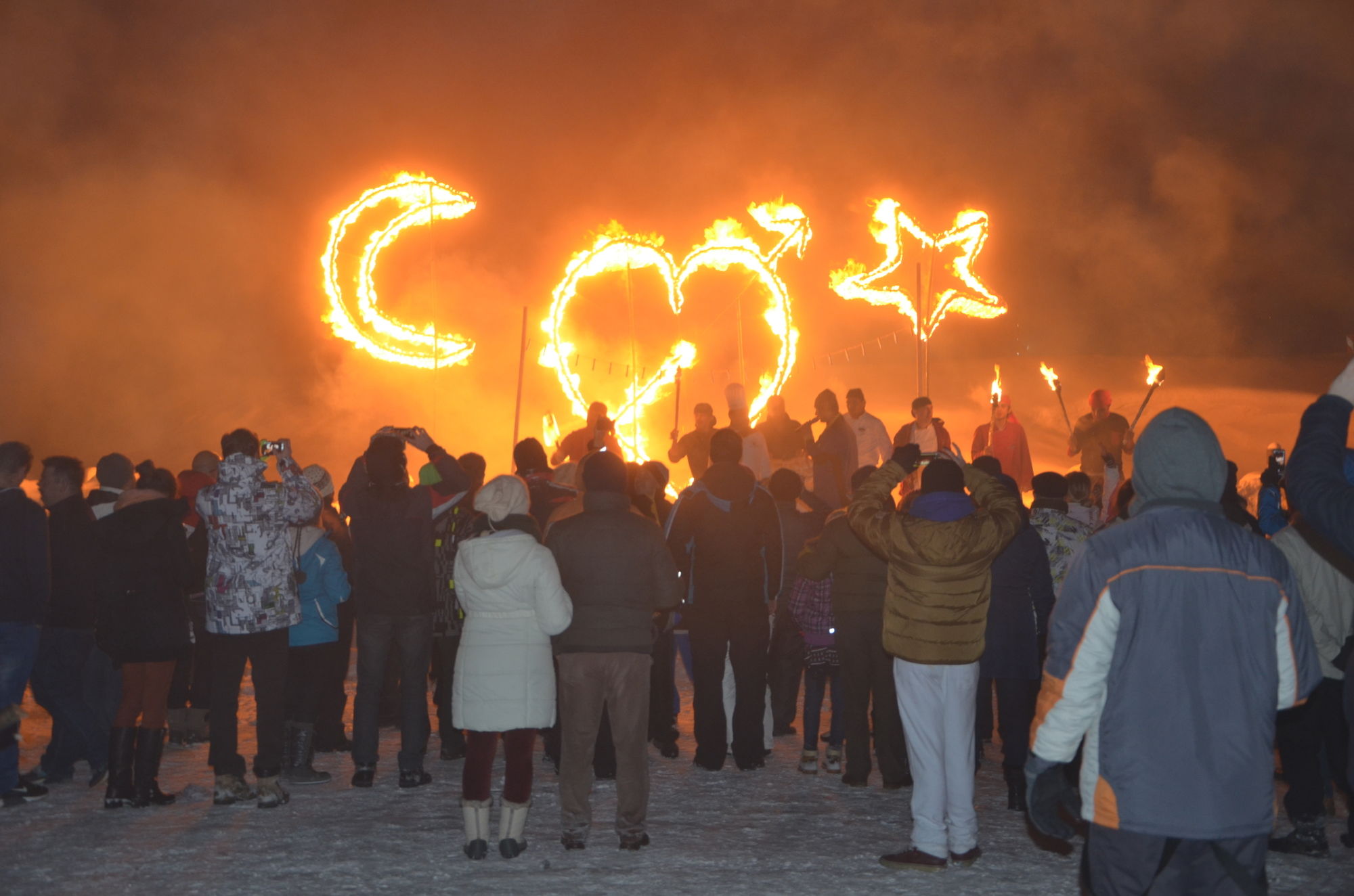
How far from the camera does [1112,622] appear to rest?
361 cm

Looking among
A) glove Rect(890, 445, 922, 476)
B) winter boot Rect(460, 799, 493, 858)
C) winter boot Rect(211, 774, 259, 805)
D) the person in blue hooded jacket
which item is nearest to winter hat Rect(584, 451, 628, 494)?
glove Rect(890, 445, 922, 476)

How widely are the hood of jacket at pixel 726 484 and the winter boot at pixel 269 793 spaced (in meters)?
3.31

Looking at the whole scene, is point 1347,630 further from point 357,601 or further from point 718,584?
point 357,601

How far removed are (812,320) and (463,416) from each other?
327 inches

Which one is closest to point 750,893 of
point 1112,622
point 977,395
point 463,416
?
point 1112,622

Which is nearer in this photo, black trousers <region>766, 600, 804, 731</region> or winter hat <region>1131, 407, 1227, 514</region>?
winter hat <region>1131, 407, 1227, 514</region>

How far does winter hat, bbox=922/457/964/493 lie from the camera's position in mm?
6242

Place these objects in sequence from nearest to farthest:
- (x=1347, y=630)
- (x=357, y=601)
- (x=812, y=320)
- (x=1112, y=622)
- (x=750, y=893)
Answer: (x=1112, y=622)
(x=750, y=893)
(x=1347, y=630)
(x=357, y=601)
(x=812, y=320)

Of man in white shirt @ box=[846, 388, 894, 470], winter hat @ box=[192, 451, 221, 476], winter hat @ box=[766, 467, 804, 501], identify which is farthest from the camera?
man in white shirt @ box=[846, 388, 894, 470]

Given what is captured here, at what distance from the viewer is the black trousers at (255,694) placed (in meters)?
7.09

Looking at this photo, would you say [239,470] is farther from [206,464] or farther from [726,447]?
[726,447]

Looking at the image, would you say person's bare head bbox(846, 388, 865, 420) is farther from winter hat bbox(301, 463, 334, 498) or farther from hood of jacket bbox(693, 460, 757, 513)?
winter hat bbox(301, 463, 334, 498)

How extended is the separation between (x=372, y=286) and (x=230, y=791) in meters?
9.13

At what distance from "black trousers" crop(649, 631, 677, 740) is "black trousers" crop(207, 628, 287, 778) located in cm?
267
